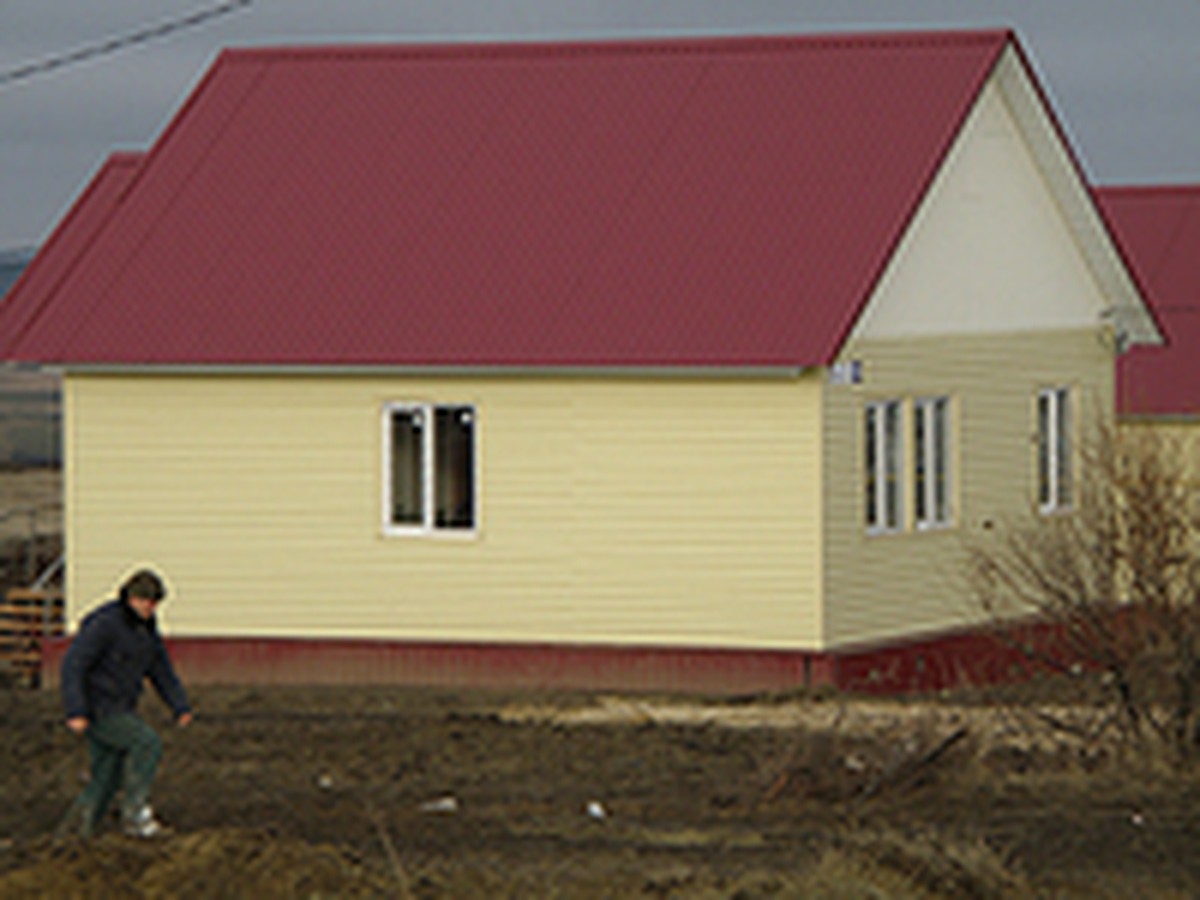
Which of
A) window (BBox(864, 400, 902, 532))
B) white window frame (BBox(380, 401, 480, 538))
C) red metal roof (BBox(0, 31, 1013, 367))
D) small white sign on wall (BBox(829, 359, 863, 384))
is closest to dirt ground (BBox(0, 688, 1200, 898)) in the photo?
white window frame (BBox(380, 401, 480, 538))

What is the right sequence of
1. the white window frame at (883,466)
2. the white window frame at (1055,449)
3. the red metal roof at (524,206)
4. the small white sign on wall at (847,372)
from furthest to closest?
1. the white window frame at (1055,449)
2. the white window frame at (883,466)
3. the red metal roof at (524,206)
4. the small white sign on wall at (847,372)

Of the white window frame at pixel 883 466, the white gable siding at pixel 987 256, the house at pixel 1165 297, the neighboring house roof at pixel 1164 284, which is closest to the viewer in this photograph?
the white window frame at pixel 883 466

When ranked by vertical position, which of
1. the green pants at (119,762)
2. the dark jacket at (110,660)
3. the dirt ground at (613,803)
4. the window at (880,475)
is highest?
the window at (880,475)

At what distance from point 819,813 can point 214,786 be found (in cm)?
440

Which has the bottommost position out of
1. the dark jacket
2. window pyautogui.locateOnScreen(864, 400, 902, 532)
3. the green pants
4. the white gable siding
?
the green pants

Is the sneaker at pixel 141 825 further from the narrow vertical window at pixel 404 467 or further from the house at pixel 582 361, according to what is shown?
the narrow vertical window at pixel 404 467

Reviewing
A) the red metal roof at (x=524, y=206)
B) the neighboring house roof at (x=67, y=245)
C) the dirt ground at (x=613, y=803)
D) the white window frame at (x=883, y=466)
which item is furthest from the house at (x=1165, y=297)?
the neighboring house roof at (x=67, y=245)

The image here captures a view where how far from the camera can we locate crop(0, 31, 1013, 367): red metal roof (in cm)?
2405

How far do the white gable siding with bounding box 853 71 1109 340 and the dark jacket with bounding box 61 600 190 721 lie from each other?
10.1 metres

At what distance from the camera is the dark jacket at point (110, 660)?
15180mm

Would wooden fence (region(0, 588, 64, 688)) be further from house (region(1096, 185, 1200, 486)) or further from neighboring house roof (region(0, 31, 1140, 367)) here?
house (region(1096, 185, 1200, 486))

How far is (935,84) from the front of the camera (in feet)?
83.0

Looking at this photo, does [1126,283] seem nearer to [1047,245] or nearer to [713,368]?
[1047,245]

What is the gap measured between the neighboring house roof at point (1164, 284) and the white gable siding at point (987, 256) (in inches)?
170
